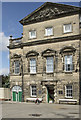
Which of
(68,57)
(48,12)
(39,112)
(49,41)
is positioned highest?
(48,12)

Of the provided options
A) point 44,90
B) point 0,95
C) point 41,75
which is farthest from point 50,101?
point 0,95

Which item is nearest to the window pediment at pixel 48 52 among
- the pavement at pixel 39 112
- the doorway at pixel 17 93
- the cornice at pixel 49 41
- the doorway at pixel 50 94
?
the cornice at pixel 49 41

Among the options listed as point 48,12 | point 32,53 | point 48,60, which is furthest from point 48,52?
point 48,12

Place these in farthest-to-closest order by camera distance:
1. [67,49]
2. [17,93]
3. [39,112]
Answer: [17,93] < [67,49] < [39,112]

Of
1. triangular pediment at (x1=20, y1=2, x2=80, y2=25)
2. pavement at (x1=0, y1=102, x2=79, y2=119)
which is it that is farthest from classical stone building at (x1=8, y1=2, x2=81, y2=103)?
pavement at (x1=0, y1=102, x2=79, y2=119)

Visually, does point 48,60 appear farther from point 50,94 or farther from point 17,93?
point 17,93

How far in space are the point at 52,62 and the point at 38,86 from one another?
395cm

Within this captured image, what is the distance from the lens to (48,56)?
82.7 ft

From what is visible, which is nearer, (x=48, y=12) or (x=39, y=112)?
(x=39, y=112)

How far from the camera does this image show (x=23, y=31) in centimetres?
2778

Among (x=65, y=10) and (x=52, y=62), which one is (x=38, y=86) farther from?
(x=65, y=10)

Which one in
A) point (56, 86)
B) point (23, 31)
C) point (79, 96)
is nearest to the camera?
point (79, 96)

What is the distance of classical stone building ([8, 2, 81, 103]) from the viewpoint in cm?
2344

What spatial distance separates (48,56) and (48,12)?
6.23 meters
